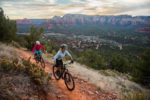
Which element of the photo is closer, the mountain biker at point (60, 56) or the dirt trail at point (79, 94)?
the dirt trail at point (79, 94)

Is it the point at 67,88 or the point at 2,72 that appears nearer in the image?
the point at 2,72

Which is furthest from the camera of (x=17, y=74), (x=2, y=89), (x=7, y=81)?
(x=17, y=74)

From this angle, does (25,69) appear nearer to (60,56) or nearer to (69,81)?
(60,56)

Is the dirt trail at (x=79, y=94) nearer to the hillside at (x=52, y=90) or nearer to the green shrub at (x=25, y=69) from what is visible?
the hillside at (x=52, y=90)

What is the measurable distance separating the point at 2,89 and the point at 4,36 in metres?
11.9

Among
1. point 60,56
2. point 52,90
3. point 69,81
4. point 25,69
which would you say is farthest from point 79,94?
point 25,69

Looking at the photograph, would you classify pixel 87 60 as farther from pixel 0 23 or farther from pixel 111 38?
pixel 111 38

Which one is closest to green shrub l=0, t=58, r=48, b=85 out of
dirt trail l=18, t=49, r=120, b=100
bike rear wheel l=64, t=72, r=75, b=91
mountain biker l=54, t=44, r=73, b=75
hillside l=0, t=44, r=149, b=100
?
hillside l=0, t=44, r=149, b=100

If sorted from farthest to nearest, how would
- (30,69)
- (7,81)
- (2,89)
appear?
1. (30,69)
2. (7,81)
3. (2,89)

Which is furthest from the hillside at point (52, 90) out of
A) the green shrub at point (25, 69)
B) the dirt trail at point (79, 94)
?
the green shrub at point (25, 69)

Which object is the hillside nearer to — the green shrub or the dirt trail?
the dirt trail

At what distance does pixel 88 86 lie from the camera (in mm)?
4891

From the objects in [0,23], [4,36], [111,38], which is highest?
[0,23]

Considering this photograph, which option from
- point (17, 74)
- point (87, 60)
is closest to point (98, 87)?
point (17, 74)
